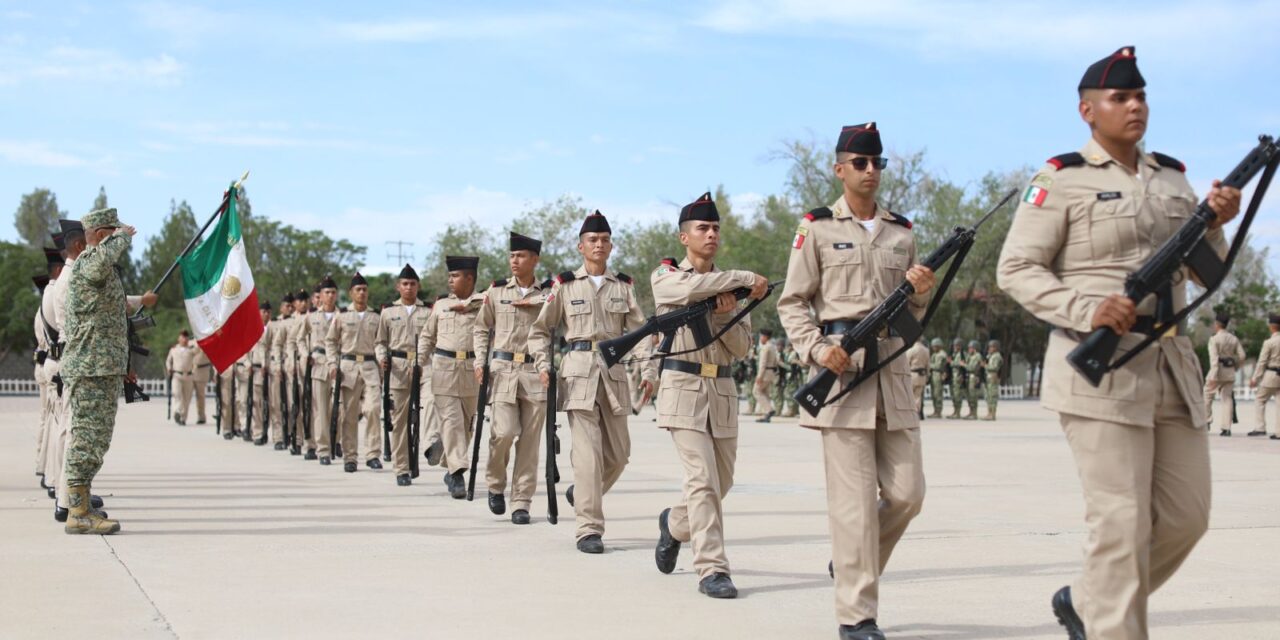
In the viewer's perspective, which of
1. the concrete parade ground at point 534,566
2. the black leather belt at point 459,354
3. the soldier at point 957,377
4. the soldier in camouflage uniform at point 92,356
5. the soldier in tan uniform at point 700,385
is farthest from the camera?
the soldier at point 957,377

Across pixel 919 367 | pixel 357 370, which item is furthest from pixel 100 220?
pixel 919 367

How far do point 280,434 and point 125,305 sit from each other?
10.4 metres

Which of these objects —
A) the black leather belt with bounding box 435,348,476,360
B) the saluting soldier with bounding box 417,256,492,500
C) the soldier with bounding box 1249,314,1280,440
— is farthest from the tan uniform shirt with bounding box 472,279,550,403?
the soldier with bounding box 1249,314,1280,440

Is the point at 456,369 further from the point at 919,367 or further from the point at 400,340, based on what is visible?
the point at 919,367

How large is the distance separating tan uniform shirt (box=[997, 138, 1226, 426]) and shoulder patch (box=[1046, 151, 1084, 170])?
0.02 meters

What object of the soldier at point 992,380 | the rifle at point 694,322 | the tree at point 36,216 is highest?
the tree at point 36,216

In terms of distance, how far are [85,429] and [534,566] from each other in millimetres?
3417

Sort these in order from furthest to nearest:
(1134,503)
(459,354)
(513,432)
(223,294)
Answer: (459,354) < (223,294) < (513,432) < (1134,503)

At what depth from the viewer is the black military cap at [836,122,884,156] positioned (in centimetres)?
619

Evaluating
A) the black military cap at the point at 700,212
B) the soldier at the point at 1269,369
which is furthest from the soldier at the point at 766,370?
the black military cap at the point at 700,212

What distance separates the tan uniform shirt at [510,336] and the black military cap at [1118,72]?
18.8ft

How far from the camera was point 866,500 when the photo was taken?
19.3ft

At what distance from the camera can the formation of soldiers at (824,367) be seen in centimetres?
477

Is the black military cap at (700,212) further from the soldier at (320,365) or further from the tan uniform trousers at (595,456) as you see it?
the soldier at (320,365)
